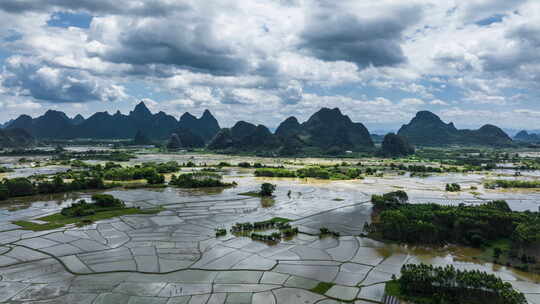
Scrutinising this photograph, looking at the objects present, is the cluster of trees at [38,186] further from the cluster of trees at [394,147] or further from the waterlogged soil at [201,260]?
the cluster of trees at [394,147]

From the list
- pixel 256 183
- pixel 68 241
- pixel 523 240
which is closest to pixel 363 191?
pixel 256 183

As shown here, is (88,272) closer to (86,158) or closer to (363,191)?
(363,191)

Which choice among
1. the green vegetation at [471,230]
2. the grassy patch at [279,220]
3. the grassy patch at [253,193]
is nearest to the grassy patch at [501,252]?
the green vegetation at [471,230]

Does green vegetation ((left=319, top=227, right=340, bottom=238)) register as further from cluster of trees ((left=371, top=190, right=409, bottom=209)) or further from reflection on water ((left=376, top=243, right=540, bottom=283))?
cluster of trees ((left=371, top=190, right=409, bottom=209))

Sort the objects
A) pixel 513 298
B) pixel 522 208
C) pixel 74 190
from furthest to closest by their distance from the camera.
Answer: pixel 74 190
pixel 522 208
pixel 513 298

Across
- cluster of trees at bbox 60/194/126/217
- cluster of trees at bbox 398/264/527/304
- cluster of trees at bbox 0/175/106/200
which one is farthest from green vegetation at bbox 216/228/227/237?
cluster of trees at bbox 0/175/106/200

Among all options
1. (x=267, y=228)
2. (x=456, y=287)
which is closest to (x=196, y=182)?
(x=267, y=228)
